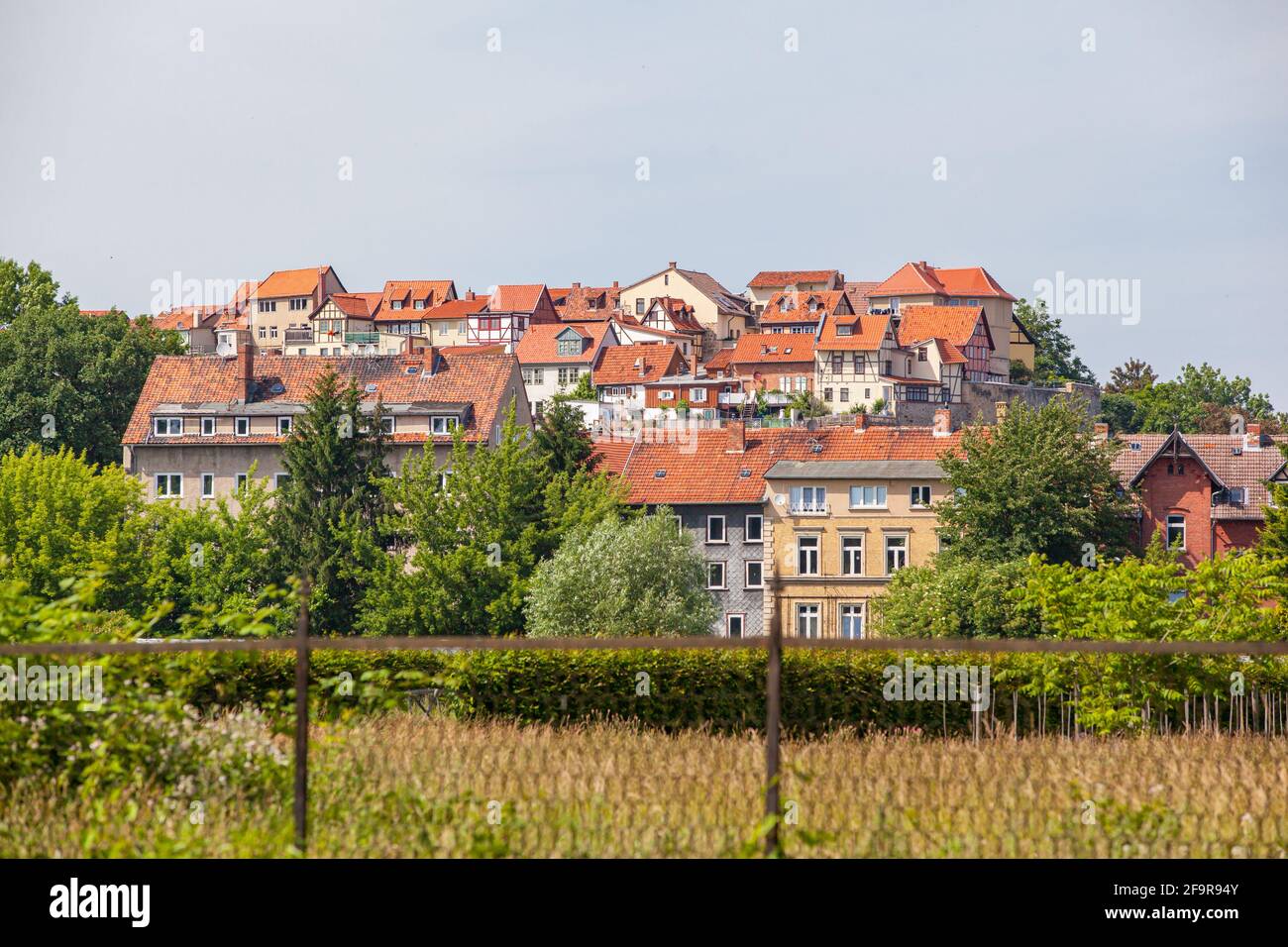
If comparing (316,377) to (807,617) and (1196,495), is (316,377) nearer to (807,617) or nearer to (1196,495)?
(807,617)

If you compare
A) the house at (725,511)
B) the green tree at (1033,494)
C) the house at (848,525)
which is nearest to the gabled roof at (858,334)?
the house at (725,511)

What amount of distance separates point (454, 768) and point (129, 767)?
2.45 m

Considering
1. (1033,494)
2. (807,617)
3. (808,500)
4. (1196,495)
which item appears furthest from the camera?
(808,500)

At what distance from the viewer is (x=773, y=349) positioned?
462ft

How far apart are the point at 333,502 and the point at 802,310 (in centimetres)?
9270

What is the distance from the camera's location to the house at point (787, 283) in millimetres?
170625

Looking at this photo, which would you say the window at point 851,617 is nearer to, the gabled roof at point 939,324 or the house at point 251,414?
the house at point 251,414

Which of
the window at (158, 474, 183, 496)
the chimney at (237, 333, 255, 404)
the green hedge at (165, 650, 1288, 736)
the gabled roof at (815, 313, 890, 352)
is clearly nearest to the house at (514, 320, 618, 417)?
the gabled roof at (815, 313, 890, 352)

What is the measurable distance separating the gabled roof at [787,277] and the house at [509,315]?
2164 centimetres

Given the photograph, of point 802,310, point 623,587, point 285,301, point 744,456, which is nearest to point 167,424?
point 744,456

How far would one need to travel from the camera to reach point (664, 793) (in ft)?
37.5

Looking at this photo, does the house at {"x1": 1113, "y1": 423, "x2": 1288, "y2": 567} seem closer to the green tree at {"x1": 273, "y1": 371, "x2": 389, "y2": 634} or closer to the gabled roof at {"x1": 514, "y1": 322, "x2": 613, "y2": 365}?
the green tree at {"x1": 273, "y1": 371, "x2": 389, "y2": 634}
